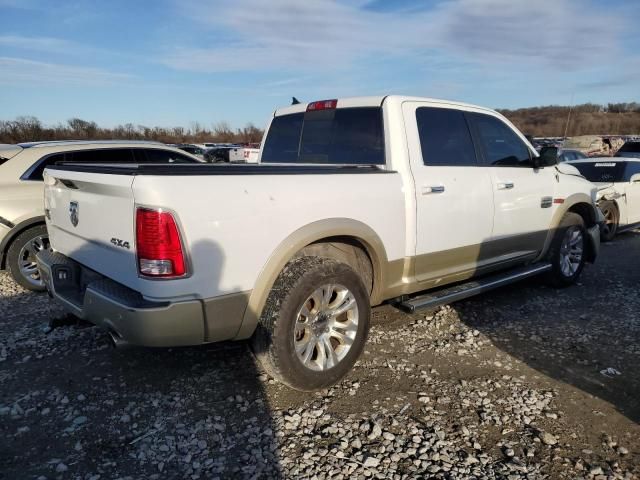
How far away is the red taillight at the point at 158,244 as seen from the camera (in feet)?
8.27

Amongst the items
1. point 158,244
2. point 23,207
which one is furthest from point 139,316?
point 23,207

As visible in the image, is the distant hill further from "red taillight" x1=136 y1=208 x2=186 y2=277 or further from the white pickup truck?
"red taillight" x1=136 y1=208 x2=186 y2=277

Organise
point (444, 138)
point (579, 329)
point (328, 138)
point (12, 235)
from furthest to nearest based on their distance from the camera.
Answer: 1. point (12, 235)
2. point (579, 329)
3. point (328, 138)
4. point (444, 138)

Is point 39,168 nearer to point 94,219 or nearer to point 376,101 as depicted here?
point 94,219

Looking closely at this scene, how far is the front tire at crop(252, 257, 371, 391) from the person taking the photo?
9.87ft

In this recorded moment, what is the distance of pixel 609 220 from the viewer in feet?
28.9

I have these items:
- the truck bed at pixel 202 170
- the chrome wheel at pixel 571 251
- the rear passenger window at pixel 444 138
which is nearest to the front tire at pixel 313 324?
the truck bed at pixel 202 170

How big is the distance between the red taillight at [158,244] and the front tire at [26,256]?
356cm

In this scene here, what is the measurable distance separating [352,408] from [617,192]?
7873 millimetres

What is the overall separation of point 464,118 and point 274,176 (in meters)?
2.28

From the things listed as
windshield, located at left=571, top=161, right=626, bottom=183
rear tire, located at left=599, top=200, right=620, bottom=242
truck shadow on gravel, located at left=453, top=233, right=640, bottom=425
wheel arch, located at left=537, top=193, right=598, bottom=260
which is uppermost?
windshield, located at left=571, top=161, right=626, bottom=183

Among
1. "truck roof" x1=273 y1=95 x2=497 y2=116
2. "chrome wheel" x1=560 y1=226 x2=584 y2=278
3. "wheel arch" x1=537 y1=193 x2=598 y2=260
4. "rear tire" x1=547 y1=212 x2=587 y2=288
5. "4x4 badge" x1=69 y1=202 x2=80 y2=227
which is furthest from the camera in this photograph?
"chrome wheel" x1=560 y1=226 x2=584 y2=278

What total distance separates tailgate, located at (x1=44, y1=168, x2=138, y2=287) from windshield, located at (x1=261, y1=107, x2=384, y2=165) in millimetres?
1964

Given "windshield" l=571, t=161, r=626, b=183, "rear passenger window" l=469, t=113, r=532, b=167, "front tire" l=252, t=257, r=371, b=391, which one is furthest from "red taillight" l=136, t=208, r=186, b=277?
"windshield" l=571, t=161, r=626, b=183
